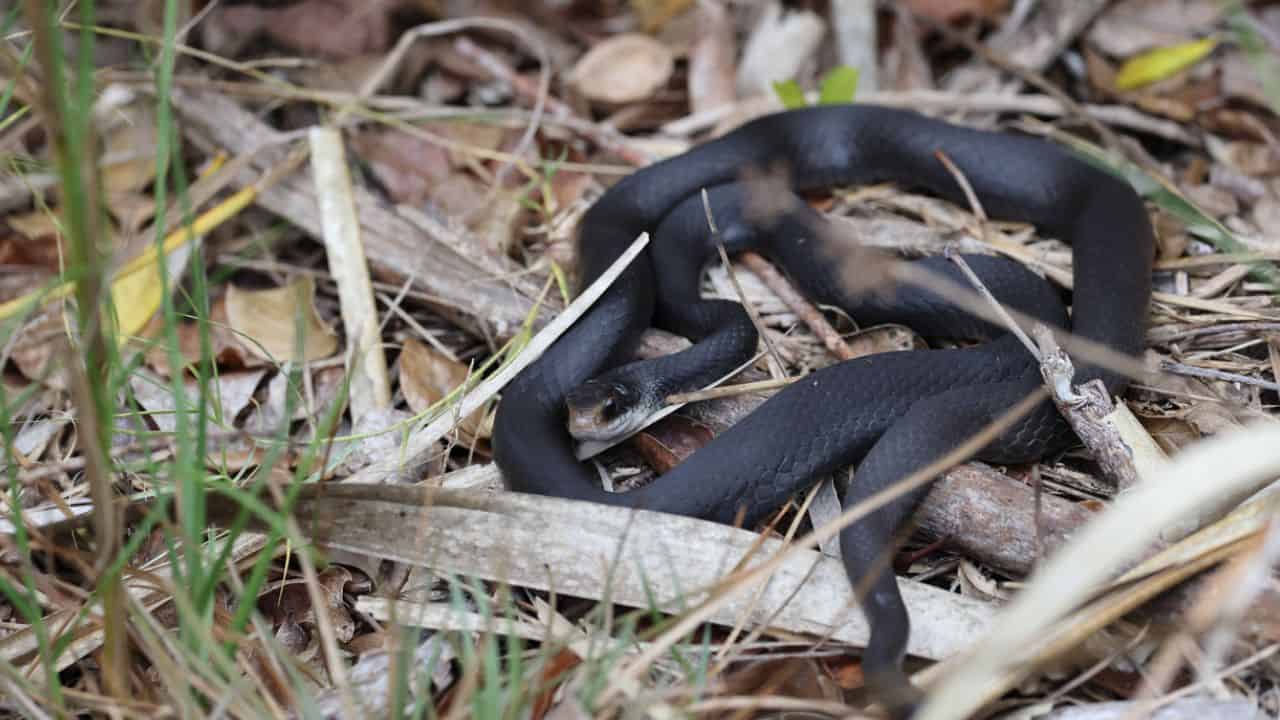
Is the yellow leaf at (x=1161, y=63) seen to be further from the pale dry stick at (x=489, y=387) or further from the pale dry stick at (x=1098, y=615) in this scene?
the pale dry stick at (x=1098, y=615)

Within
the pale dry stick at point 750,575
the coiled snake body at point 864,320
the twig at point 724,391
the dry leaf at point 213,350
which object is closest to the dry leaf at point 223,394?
the dry leaf at point 213,350

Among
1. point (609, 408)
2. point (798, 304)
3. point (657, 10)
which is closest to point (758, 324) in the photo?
point (798, 304)

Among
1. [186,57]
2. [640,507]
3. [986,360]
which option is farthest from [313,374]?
[986,360]

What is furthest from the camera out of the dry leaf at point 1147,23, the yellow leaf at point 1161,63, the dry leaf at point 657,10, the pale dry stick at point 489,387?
the dry leaf at point 657,10

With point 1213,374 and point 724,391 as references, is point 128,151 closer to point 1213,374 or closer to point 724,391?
point 724,391

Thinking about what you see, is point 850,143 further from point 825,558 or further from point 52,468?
point 52,468

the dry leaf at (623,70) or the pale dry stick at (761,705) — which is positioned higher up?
the dry leaf at (623,70)

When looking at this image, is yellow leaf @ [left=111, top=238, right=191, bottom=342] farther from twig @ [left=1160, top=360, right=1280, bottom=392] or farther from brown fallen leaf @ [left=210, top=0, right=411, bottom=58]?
twig @ [left=1160, top=360, right=1280, bottom=392]
